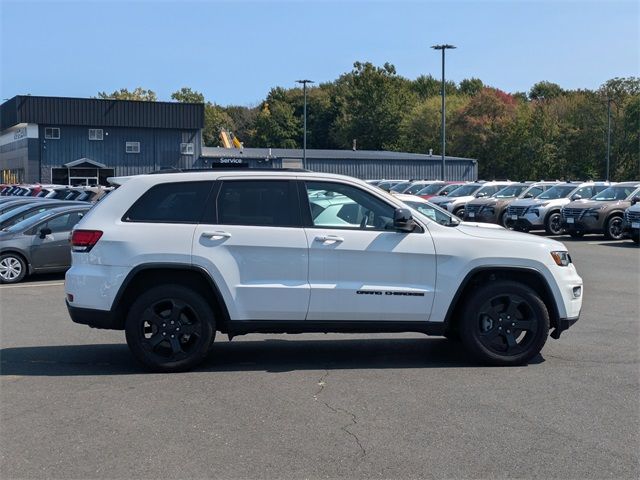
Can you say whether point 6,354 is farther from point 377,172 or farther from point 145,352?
point 377,172

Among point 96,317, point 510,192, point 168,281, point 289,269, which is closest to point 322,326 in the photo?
point 289,269

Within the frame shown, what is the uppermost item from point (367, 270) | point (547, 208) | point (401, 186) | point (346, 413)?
point (401, 186)

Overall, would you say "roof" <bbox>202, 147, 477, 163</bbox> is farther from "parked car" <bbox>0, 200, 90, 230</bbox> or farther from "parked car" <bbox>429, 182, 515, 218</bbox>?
"parked car" <bbox>0, 200, 90, 230</bbox>

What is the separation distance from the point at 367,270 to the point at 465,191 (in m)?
25.7

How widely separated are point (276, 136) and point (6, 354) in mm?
89617

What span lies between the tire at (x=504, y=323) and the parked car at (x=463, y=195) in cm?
2294

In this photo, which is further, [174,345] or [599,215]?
[599,215]

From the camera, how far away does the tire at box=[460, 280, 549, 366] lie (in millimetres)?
7324

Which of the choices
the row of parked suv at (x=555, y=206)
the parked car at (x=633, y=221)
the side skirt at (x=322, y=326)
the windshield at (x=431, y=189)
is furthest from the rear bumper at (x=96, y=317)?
the windshield at (x=431, y=189)

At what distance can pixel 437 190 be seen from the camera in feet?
116

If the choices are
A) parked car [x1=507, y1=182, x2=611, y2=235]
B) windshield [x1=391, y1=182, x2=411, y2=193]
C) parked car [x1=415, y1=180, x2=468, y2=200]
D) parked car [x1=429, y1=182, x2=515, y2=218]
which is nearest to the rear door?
parked car [x1=507, y1=182, x2=611, y2=235]

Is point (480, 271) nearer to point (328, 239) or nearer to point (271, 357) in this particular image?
point (328, 239)

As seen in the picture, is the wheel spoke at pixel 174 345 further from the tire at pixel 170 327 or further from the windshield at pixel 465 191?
the windshield at pixel 465 191

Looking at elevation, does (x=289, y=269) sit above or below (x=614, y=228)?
below
